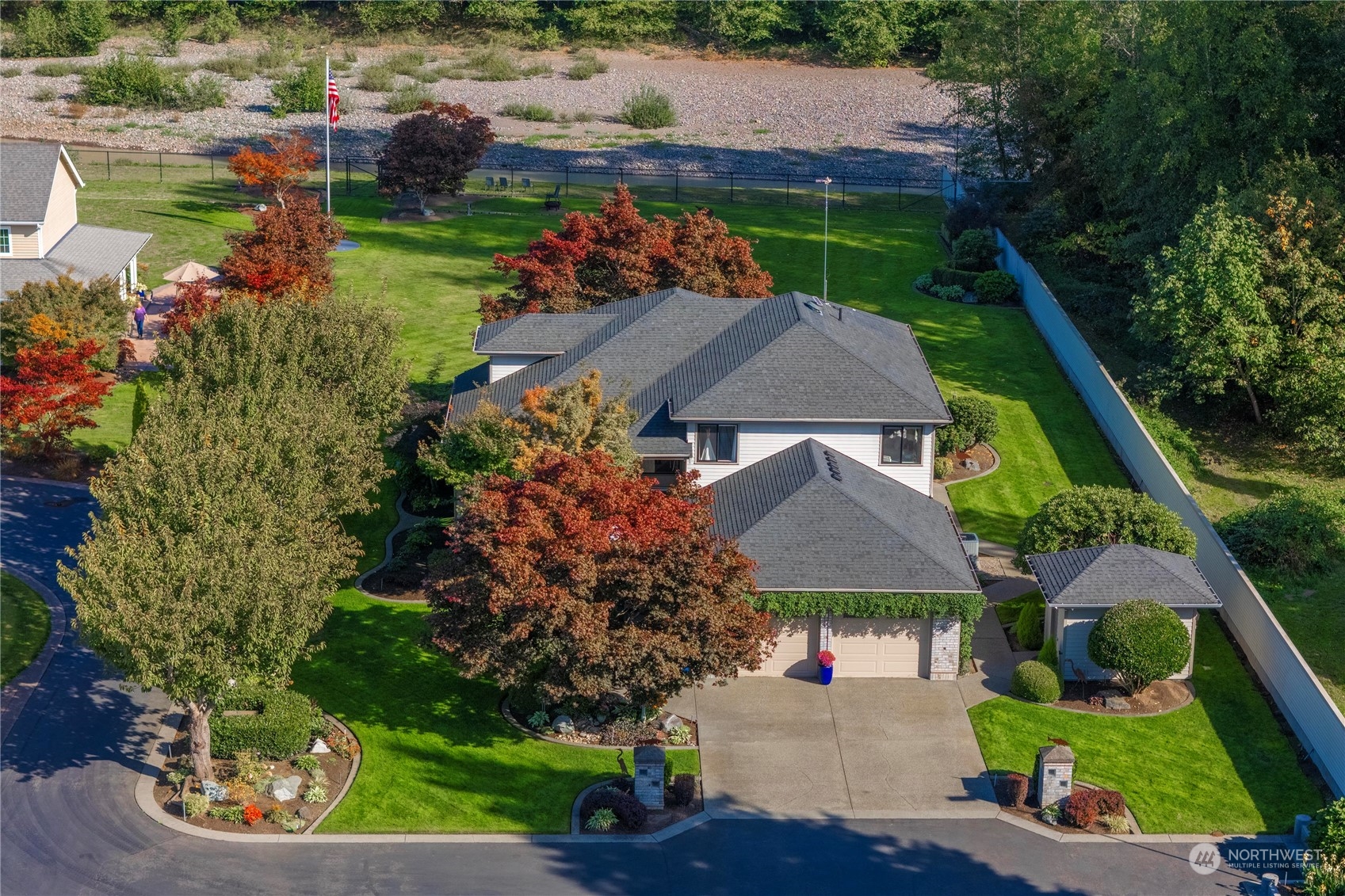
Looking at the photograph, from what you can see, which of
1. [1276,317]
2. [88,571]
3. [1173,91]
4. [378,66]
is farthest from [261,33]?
[88,571]

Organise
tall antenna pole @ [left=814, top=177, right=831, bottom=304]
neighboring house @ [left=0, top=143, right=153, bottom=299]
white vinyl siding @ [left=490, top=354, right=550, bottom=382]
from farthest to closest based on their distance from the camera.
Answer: tall antenna pole @ [left=814, top=177, right=831, bottom=304] → neighboring house @ [left=0, top=143, right=153, bottom=299] → white vinyl siding @ [left=490, top=354, right=550, bottom=382]

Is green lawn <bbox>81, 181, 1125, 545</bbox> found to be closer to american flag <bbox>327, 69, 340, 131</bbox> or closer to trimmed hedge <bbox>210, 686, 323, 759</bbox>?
american flag <bbox>327, 69, 340, 131</bbox>

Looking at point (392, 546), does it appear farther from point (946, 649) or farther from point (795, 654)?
point (946, 649)

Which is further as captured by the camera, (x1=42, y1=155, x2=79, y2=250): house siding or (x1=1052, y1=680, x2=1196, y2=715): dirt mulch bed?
(x1=42, y1=155, x2=79, y2=250): house siding

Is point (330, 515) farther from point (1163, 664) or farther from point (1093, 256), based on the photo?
point (1093, 256)

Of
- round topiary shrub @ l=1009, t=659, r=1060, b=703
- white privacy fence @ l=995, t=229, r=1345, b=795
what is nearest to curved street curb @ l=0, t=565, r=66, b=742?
round topiary shrub @ l=1009, t=659, r=1060, b=703

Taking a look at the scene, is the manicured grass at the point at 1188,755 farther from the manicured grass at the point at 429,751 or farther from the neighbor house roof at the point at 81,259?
the neighbor house roof at the point at 81,259

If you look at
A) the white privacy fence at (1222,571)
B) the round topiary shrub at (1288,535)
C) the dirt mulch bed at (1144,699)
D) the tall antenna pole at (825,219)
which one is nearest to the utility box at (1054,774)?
the dirt mulch bed at (1144,699)
